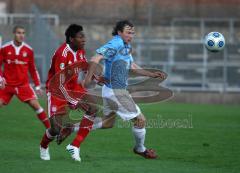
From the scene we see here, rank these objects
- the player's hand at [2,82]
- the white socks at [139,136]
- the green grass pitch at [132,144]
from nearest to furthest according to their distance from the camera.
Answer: the green grass pitch at [132,144]
the white socks at [139,136]
the player's hand at [2,82]

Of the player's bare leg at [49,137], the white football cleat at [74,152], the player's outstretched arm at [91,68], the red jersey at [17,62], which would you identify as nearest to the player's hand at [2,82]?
the red jersey at [17,62]

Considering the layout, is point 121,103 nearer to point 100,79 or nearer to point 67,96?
point 100,79

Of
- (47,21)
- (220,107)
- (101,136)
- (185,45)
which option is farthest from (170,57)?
(101,136)

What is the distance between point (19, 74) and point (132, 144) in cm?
280

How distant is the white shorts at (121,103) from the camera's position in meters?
10.4

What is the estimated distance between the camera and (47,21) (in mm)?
26984

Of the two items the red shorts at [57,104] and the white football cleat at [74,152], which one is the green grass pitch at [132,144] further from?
the red shorts at [57,104]

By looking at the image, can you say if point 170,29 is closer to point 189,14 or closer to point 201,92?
point 189,14

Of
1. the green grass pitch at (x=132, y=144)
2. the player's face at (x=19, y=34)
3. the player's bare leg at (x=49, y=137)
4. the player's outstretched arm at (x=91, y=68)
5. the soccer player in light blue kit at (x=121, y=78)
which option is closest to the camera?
the green grass pitch at (x=132, y=144)

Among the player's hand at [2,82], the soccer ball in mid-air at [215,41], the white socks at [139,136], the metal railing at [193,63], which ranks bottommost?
the metal railing at [193,63]

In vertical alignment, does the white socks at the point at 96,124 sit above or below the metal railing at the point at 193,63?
above

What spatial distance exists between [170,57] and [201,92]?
167cm

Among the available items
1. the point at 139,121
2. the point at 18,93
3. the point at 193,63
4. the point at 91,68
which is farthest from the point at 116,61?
the point at 193,63

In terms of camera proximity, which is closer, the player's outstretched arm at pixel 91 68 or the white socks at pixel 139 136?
the player's outstretched arm at pixel 91 68
